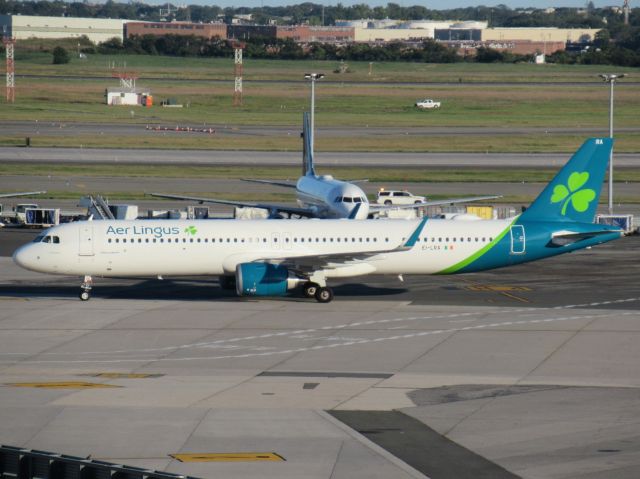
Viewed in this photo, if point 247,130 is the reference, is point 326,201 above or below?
above

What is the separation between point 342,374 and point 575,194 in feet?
69.5

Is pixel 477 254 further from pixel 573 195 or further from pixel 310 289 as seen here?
pixel 310 289

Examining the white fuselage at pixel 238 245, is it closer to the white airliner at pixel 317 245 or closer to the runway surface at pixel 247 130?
the white airliner at pixel 317 245

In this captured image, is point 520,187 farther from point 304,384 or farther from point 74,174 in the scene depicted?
point 304,384

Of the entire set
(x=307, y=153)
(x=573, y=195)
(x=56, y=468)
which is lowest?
(x=56, y=468)

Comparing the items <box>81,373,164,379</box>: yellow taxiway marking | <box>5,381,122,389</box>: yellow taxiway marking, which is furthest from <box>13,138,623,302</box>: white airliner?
<box>5,381,122,389</box>: yellow taxiway marking

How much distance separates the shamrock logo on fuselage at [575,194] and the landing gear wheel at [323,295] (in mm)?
11453

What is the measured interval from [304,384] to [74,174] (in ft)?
231

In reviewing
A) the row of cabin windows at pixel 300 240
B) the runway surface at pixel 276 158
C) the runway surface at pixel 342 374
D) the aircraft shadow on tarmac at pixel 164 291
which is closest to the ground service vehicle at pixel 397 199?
the runway surface at pixel 342 374

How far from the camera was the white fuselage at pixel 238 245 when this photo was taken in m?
53.4

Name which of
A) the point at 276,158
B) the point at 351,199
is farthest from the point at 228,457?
the point at 276,158

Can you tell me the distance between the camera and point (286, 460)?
28.7 metres

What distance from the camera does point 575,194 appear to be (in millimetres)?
56531

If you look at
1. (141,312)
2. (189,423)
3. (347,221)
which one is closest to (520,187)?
(347,221)
